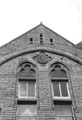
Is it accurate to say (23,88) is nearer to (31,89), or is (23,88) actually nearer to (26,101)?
(31,89)

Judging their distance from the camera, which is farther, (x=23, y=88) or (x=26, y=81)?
(x=26, y=81)

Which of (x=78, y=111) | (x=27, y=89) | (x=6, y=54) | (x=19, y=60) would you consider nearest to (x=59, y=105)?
(x=78, y=111)

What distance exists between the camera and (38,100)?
32.6 ft

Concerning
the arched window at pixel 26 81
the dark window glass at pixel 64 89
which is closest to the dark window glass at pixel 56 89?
the dark window glass at pixel 64 89

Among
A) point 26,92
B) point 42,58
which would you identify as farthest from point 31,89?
point 42,58

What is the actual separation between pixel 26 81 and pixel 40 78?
2.57ft

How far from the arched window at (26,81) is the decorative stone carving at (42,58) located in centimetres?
59

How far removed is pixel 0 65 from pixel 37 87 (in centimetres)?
255

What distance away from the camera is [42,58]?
1210cm

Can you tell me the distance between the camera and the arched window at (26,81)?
1029 cm

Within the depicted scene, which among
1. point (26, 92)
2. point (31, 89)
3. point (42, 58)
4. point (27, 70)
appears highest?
point (42, 58)

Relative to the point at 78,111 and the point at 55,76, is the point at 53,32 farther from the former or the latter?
the point at 78,111

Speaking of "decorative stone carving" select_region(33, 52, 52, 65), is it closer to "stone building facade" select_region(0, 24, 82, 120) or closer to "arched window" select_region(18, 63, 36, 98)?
"stone building facade" select_region(0, 24, 82, 120)

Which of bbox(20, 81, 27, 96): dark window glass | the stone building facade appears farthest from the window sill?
bbox(20, 81, 27, 96): dark window glass
